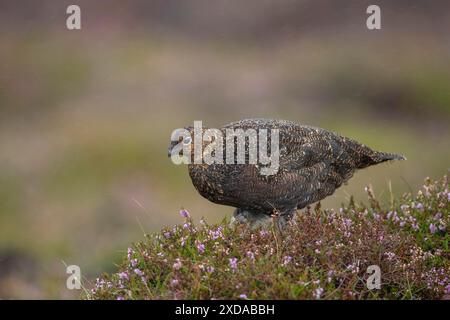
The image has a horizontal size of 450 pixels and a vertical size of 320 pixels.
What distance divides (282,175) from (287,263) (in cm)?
135

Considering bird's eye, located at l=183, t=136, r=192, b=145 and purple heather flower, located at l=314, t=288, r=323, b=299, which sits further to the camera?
bird's eye, located at l=183, t=136, r=192, b=145

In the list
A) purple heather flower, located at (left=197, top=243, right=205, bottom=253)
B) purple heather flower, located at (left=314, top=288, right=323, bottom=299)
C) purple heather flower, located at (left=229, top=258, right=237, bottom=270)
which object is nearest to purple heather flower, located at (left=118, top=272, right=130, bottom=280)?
purple heather flower, located at (left=197, top=243, right=205, bottom=253)

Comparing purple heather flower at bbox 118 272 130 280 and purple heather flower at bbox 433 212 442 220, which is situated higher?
purple heather flower at bbox 433 212 442 220

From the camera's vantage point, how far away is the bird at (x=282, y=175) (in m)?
7.34

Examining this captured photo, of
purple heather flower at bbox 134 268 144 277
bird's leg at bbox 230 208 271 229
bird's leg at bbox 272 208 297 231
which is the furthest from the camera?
bird's leg at bbox 230 208 271 229

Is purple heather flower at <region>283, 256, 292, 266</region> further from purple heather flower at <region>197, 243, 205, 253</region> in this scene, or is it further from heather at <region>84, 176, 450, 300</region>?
purple heather flower at <region>197, 243, 205, 253</region>

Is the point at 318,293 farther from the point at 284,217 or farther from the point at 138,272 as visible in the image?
the point at 284,217

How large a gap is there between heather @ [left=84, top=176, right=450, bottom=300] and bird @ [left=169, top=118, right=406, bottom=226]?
0.87 ft

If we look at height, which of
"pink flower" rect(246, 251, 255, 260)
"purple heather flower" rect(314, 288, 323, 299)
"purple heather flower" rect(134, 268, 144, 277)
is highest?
"pink flower" rect(246, 251, 255, 260)

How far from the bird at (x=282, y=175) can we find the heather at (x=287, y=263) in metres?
0.26

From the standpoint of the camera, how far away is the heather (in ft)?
19.8

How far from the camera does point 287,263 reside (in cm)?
629

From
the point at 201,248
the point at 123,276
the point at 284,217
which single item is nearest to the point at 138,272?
the point at 123,276
